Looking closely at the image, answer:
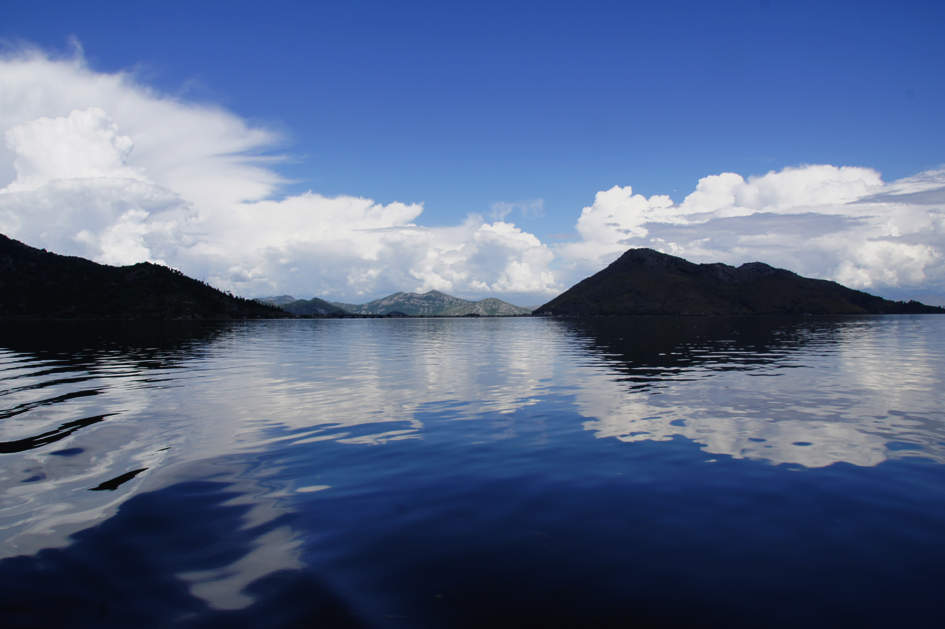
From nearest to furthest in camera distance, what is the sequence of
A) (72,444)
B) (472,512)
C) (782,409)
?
(472,512) → (72,444) → (782,409)

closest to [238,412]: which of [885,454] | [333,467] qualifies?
[333,467]

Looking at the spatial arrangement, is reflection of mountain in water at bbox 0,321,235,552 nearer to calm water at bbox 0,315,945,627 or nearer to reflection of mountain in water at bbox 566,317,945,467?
calm water at bbox 0,315,945,627

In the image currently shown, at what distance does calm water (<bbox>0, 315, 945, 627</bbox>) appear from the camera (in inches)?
309

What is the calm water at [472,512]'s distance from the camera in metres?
7.85

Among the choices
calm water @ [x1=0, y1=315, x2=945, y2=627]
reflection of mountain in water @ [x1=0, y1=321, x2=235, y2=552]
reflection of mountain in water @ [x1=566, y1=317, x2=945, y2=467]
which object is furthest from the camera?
reflection of mountain in water @ [x1=566, y1=317, x2=945, y2=467]

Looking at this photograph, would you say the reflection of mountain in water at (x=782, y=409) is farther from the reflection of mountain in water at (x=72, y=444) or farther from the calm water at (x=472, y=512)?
the reflection of mountain in water at (x=72, y=444)

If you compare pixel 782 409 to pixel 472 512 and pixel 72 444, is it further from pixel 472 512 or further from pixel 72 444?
pixel 72 444

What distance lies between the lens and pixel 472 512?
11.8 meters

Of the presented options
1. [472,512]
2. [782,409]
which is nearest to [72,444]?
[472,512]

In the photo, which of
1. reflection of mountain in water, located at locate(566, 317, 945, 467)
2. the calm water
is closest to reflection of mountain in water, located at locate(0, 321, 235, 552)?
the calm water

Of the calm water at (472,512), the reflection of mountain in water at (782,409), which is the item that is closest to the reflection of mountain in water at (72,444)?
the calm water at (472,512)

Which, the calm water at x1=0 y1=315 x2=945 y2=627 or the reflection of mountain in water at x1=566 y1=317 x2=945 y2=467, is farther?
the reflection of mountain in water at x1=566 y1=317 x2=945 y2=467

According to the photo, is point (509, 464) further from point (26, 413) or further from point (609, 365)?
point (609, 365)

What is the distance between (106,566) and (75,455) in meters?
10.2
